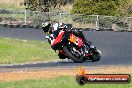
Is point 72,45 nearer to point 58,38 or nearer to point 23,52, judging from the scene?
point 58,38

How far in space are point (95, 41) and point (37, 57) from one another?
1126cm

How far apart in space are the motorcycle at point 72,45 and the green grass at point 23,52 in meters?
16.4

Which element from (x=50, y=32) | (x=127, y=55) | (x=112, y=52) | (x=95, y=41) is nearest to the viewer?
(x=50, y=32)

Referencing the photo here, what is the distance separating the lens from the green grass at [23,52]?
2636cm

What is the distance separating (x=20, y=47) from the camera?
100ft

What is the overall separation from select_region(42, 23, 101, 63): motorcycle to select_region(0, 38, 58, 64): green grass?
647 inches

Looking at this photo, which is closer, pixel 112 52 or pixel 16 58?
pixel 16 58

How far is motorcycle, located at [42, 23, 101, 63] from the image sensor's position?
8.52 m

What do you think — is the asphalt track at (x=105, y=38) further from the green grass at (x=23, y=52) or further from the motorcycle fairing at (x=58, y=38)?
the motorcycle fairing at (x=58, y=38)

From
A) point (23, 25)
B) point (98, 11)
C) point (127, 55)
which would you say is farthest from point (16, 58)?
point (98, 11)

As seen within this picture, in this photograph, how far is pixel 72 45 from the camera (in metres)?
9.22

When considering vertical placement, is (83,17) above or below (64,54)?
below

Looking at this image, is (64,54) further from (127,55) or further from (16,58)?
(127,55)

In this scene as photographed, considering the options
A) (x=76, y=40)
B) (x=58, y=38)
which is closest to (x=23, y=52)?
(x=76, y=40)
